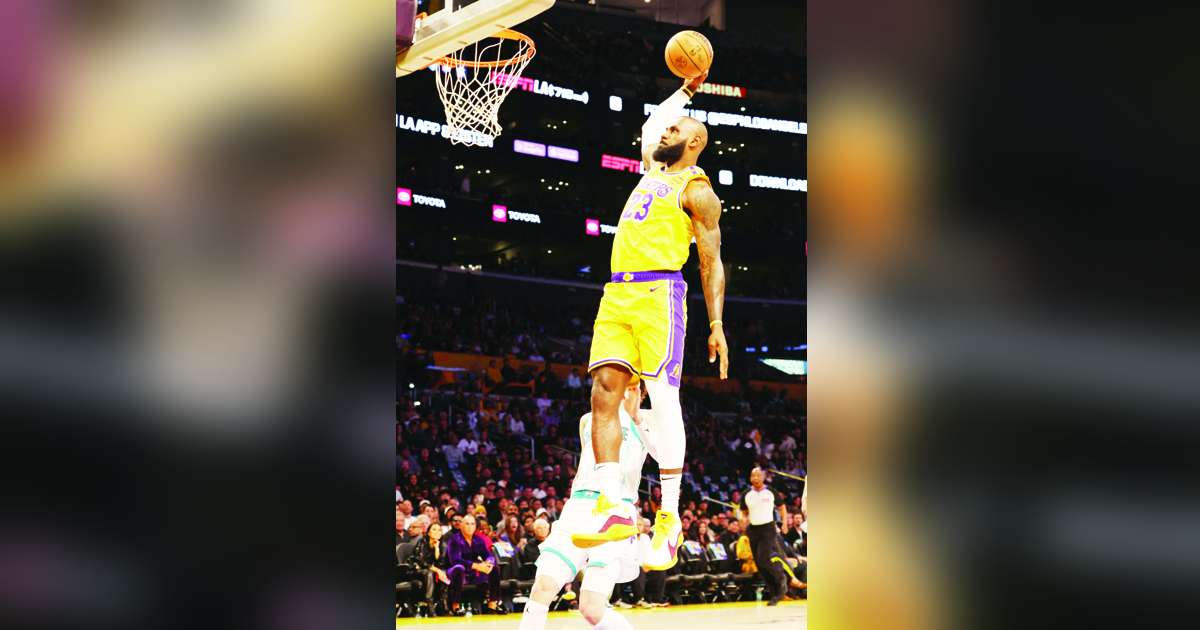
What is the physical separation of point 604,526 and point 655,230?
1.66 m

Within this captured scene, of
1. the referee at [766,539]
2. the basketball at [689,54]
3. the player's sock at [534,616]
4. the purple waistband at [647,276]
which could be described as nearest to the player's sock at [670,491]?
the player's sock at [534,616]

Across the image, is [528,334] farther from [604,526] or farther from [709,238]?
[604,526]

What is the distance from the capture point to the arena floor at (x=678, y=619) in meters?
11.7

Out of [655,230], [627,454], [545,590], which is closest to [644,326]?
[655,230]

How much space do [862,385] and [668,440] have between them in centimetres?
511

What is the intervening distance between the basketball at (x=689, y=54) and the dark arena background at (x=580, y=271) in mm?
9989

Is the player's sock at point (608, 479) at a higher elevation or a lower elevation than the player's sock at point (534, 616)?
higher

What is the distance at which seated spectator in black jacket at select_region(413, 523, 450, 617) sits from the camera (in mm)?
13484

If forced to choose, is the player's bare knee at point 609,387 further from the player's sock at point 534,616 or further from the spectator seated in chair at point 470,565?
the spectator seated in chair at point 470,565

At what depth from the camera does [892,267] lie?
130cm

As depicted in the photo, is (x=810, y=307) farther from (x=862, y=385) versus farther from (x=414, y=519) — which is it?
(x=414, y=519)

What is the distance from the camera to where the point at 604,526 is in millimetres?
6086

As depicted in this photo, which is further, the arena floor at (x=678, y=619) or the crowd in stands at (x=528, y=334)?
the crowd in stands at (x=528, y=334)

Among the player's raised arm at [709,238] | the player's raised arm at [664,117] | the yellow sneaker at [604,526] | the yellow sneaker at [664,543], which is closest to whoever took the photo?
the yellow sneaker at [604,526]
